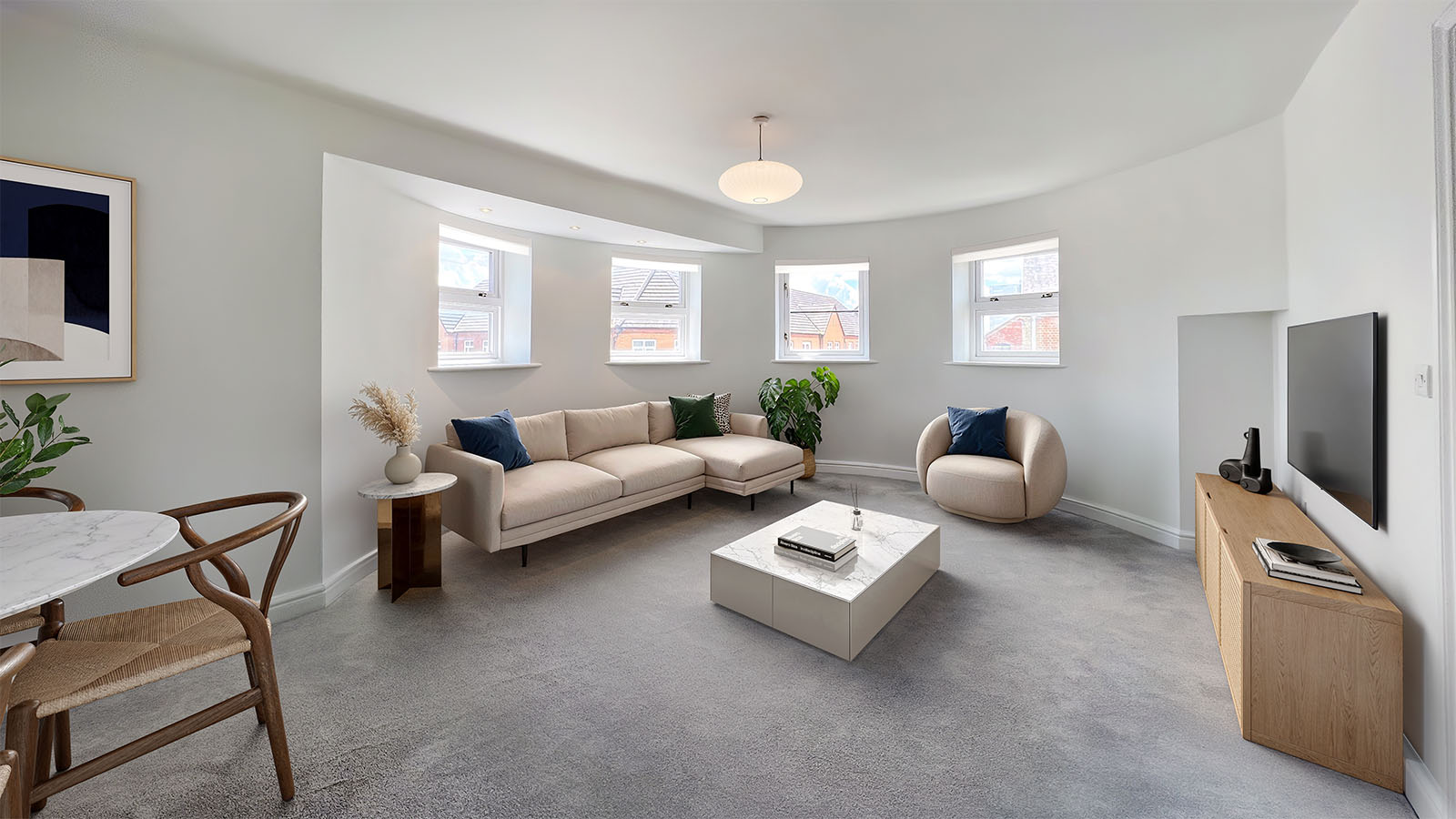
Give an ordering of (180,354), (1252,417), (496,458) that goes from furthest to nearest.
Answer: (496,458), (1252,417), (180,354)

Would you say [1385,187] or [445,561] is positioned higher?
[1385,187]

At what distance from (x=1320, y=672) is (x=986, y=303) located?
3.80 m

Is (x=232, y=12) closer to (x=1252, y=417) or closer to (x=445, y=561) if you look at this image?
(x=445, y=561)

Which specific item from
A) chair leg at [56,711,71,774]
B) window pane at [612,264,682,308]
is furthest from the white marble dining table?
window pane at [612,264,682,308]

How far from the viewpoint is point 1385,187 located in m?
1.77

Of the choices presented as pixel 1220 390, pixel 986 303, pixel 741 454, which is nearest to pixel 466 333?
pixel 741 454

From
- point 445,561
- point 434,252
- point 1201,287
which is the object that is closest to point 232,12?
point 434,252

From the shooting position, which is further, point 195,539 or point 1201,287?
point 1201,287

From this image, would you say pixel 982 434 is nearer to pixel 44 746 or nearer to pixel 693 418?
pixel 693 418

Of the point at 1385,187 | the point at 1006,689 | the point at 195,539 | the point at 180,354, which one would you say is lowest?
the point at 1006,689

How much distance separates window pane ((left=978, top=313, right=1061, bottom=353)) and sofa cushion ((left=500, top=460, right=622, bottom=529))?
3.57 m

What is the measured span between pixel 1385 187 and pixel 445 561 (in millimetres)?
4474

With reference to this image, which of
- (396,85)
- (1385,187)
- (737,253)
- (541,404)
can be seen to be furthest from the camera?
(737,253)

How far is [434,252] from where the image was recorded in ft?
12.3
